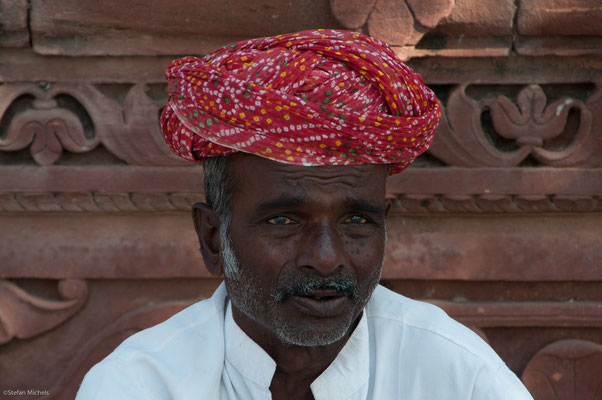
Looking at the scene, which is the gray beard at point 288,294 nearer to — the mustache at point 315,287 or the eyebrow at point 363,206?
the mustache at point 315,287

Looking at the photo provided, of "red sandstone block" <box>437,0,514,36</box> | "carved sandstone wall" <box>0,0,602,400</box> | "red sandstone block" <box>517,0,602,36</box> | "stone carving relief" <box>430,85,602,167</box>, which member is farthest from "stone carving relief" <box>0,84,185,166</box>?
"red sandstone block" <box>517,0,602,36</box>

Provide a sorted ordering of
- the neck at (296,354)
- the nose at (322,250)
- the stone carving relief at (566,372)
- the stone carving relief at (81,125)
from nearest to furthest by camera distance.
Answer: the nose at (322,250) → the neck at (296,354) → the stone carving relief at (81,125) → the stone carving relief at (566,372)

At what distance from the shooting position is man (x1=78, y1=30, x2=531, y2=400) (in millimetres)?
1765

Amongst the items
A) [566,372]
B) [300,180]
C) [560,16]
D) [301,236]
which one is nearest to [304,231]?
[301,236]

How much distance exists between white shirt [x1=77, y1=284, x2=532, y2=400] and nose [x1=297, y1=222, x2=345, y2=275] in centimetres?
29

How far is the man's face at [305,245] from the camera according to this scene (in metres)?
1.75

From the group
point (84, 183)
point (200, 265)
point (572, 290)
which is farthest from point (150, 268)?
point (572, 290)

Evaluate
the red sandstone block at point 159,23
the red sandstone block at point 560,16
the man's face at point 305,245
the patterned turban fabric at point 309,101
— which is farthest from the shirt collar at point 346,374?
the red sandstone block at point 560,16

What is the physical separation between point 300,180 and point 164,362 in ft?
1.86

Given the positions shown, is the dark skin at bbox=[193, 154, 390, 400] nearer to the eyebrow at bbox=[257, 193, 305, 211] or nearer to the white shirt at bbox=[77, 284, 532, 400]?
the eyebrow at bbox=[257, 193, 305, 211]

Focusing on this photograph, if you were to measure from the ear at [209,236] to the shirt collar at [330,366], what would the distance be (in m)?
0.21

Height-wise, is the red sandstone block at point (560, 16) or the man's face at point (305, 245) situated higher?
the red sandstone block at point (560, 16)

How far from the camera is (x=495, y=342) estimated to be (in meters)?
3.04

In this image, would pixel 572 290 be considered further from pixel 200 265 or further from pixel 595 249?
pixel 200 265
